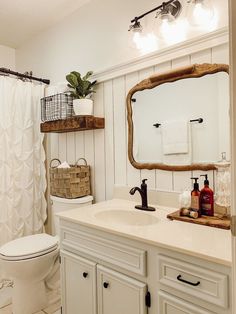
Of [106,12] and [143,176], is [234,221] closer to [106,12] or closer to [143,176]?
[143,176]

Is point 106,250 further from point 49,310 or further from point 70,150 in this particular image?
point 70,150

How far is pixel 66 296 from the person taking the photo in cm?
156

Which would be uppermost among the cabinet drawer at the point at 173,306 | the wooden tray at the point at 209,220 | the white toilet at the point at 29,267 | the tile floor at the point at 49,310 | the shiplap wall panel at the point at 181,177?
the shiplap wall panel at the point at 181,177

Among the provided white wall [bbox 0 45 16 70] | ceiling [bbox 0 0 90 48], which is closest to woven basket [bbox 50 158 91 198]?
ceiling [bbox 0 0 90 48]

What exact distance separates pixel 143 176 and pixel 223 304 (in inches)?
41.0

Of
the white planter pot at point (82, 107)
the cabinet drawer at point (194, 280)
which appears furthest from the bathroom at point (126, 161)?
the white planter pot at point (82, 107)

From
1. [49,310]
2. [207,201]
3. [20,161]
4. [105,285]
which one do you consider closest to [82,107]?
[20,161]

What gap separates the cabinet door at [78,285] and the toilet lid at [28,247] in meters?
0.31

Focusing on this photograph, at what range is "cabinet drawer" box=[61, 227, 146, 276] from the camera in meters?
1.15

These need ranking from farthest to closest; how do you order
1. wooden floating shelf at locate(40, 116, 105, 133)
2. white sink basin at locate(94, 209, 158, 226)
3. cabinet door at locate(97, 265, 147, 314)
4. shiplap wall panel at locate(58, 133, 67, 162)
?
shiplap wall panel at locate(58, 133, 67, 162) < wooden floating shelf at locate(40, 116, 105, 133) < white sink basin at locate(94, 209, 158, 226) < cabinet door at locate(97, 265, 147, 314)

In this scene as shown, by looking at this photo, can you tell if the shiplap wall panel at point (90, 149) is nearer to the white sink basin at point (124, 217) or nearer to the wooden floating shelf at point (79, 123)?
the wooden floating shelf at point (79, 123)

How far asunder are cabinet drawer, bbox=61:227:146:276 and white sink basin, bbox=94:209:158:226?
0.63 ft

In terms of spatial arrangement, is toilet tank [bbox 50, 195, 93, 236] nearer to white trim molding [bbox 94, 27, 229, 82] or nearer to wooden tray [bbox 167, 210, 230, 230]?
wooden tray [bbox 167, 210, 230, 230]

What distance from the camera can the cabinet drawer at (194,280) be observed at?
891mm
